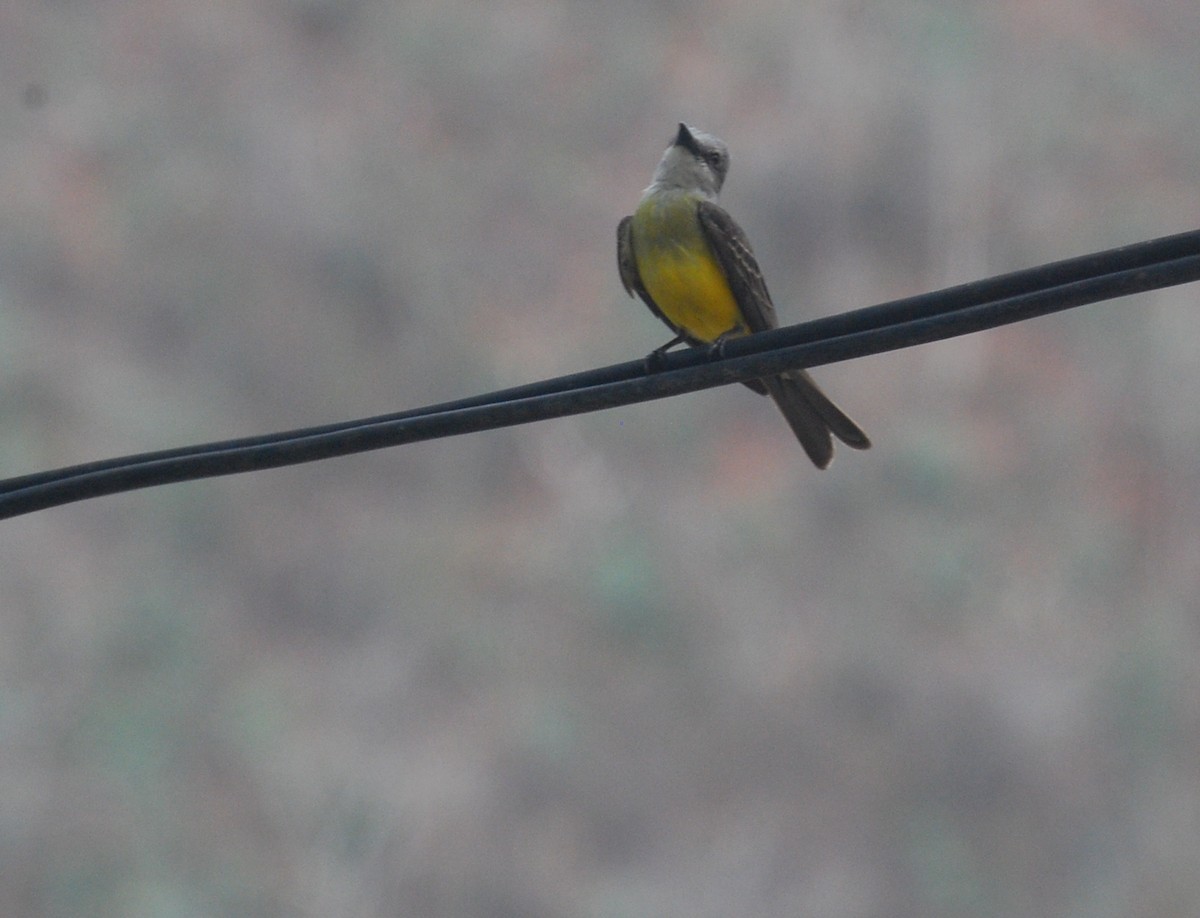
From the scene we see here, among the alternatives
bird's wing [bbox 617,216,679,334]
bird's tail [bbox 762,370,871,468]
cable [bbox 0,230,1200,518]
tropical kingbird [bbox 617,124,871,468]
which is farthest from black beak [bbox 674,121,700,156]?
cable [bbox 0,230,1200,518]

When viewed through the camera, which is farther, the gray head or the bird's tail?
the gray head

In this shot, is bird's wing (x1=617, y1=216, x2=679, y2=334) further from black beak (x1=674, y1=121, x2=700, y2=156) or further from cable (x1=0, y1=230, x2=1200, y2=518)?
cable (x1=0, y1=230, x2=1200, y2=518)

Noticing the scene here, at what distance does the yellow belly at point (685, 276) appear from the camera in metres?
5.92

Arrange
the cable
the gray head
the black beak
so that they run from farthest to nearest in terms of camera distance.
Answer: the black beak < the gray head < the cable

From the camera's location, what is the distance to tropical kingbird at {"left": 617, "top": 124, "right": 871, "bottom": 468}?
5.82 metres

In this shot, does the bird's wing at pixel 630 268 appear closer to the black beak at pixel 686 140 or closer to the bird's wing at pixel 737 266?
the bird's wing at pixel 737 266

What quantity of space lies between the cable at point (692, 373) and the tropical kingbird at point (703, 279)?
2.14m

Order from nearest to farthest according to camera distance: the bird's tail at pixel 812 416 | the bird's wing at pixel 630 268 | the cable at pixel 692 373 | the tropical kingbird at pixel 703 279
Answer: the cable at pixel 692 373 < the bird's tail at pixel 812 416 < the tropical kingbird at pixel 703 279 < the bird's wing at pixel 630 268

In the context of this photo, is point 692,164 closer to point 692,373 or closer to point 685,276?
point 685,276

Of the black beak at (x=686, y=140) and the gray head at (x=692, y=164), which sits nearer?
the gray head at (x=692, y=164)

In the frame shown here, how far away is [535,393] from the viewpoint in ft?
11.7

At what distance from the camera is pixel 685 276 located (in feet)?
19.5

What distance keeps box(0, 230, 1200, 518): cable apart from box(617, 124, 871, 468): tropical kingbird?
214 centimetres

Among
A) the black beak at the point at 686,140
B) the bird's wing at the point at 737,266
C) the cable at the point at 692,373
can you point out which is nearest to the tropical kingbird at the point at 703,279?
the bird's wing at the point at 737,266
